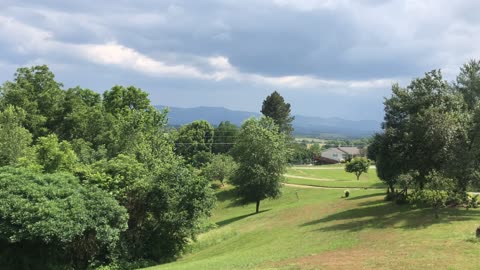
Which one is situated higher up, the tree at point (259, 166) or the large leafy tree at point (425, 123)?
the large leafy tree at point (425, 123)

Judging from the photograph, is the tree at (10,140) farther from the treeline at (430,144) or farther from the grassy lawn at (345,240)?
the treeline at (430,144)

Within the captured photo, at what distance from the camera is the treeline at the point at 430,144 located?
25406mm

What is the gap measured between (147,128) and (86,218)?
28.7 metres

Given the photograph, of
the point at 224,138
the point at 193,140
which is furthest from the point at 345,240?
the point at 224,138

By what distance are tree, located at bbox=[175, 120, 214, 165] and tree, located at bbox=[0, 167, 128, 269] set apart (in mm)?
71135

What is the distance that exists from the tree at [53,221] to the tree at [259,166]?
19.3 metres

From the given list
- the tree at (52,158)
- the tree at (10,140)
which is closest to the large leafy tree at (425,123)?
the tree at (52,158)

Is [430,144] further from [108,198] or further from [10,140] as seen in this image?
[10,140]

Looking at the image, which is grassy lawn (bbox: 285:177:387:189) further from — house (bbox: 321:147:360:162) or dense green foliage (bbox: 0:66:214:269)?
house (bbox: 321:147:360:162)

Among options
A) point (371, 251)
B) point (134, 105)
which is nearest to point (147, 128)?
point (134, 105)

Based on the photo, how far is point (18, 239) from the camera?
20.2 metres

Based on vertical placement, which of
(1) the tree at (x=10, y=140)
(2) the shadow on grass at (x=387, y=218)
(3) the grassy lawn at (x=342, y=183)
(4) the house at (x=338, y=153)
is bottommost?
(3) the grassy lawn at (x=342, y=183)

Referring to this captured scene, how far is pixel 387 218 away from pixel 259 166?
1706cm

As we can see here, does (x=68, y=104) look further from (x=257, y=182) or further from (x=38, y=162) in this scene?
(x=257, y=182)
